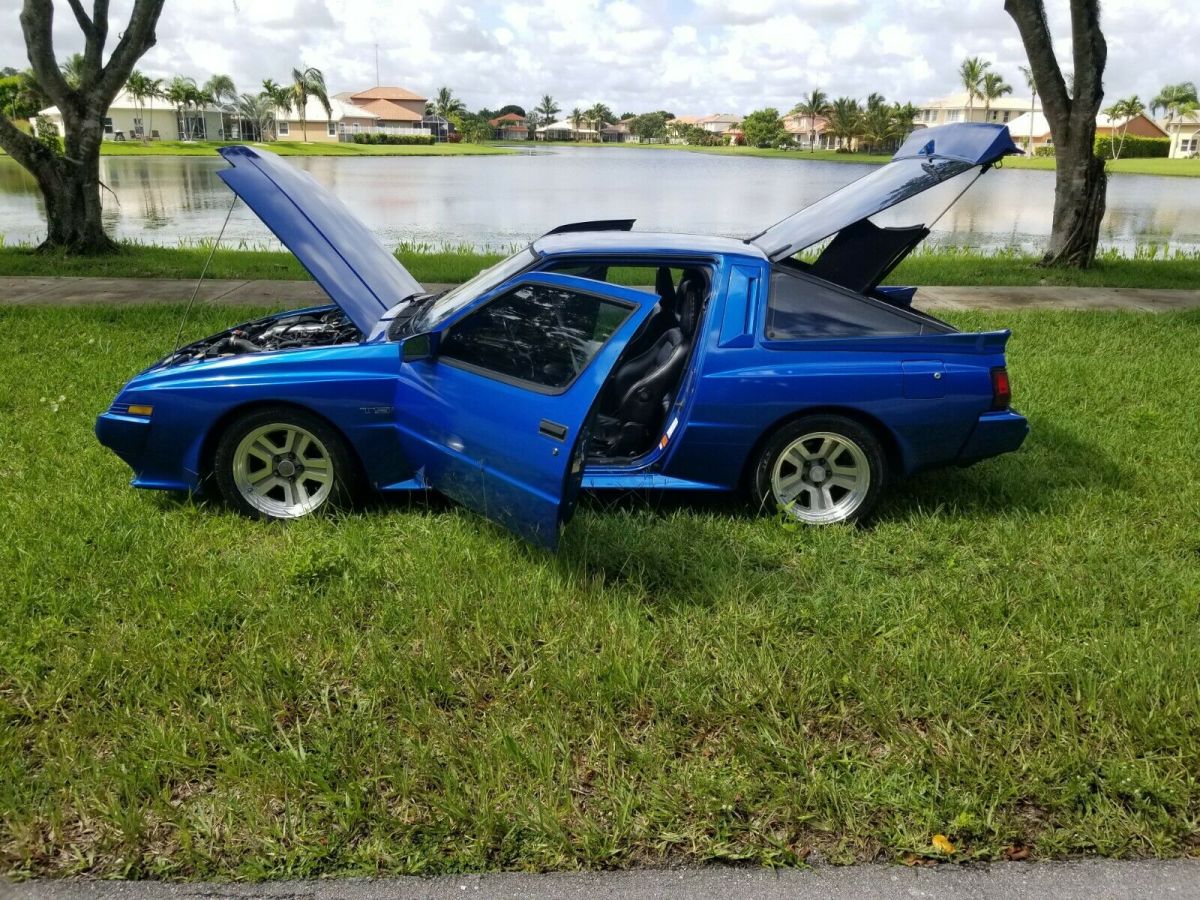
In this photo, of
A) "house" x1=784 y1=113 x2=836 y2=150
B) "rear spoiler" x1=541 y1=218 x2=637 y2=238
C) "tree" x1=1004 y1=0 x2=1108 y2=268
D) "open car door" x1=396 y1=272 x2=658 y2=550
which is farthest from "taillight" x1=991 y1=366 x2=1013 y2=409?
"house" x1=784 y1=113 x2=836 y2=150

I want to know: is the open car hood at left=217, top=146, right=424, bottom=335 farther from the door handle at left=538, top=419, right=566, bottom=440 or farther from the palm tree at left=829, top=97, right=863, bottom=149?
the palm tree at left=829, top=97, right=863, bottom=149

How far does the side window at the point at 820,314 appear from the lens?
466cm

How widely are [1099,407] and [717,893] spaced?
5465mm

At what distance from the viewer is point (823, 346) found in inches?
182

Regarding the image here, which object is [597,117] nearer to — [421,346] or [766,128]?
[766,128]

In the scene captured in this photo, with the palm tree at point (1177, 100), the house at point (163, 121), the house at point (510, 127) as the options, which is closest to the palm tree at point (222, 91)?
the house at point (163, 121)

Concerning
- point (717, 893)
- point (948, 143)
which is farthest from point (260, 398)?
point (948, 143)

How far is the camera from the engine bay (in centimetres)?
504

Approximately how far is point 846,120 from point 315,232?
381 feet

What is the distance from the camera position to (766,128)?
12481 centimetres

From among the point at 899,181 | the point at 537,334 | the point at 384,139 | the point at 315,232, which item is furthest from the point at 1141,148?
the point at 537,334

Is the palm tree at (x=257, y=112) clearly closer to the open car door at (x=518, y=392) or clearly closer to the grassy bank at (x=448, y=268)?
the grassy bank at (x=448, y=268)

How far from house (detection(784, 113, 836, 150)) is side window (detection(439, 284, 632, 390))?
13138cm

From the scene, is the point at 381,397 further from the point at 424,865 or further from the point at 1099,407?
the point at 1099,407
